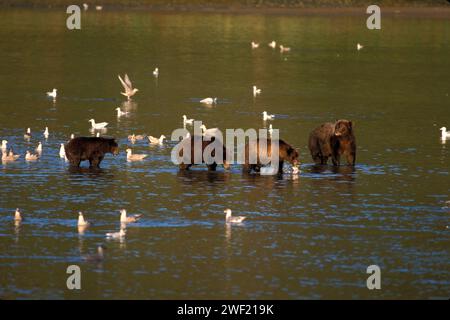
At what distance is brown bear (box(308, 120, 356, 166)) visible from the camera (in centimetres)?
3647

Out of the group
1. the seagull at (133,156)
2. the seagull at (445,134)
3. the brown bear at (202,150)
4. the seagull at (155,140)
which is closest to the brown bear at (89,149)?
the seagull at (133,156)

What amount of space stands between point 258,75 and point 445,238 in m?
41.0

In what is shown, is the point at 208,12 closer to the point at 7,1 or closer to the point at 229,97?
the point at 7,1

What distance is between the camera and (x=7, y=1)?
11475 cm

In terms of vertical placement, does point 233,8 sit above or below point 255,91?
above

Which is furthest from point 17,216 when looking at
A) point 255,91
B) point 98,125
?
point 255,91

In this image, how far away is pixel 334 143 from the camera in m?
36.9

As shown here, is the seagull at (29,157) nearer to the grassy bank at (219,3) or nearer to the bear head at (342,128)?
the bear head at (342,128)

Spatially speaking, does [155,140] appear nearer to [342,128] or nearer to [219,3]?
[342,128]

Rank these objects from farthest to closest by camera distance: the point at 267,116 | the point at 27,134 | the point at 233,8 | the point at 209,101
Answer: the point at 233,8 → the point at 209,101 → the point at 267,116 → the point at 27,134

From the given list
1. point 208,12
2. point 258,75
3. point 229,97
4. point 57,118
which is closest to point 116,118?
point 57,118

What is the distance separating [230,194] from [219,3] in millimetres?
84656

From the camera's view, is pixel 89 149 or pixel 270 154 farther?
pixel 89 149

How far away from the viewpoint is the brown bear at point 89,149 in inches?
1416
